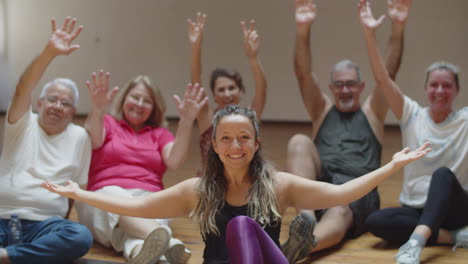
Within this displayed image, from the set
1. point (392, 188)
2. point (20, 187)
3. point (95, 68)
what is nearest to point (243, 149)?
point (20, 187)

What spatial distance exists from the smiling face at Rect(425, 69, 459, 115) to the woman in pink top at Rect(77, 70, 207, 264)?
1.29 meters

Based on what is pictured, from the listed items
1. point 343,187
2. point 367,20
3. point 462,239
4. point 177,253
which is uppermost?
point 367,20

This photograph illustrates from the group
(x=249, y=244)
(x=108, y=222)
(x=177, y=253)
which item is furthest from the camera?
(x=108, y=222)

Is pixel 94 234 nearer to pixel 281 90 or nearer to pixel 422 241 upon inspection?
pixel 422 241

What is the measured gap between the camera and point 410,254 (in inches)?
110

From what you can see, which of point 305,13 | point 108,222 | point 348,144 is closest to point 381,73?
point 348,144

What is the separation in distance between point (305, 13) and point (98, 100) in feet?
5.01

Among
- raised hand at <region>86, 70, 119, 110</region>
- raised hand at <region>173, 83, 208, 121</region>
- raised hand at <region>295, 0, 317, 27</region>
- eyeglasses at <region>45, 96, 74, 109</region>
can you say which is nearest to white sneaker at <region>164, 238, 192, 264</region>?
raised hand at <region>173, 83, 208, 121</region>

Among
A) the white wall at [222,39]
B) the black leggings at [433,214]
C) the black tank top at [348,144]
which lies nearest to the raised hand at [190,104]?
the black tank top at [348,144]

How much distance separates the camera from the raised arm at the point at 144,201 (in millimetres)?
2318

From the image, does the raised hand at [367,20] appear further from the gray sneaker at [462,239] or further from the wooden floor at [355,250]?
the gray sneaker at [462,239]

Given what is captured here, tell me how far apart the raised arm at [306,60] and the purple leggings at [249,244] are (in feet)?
5.90

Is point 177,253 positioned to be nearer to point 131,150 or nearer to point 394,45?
point 131,150

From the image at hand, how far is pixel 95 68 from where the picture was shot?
9391 millimetres
